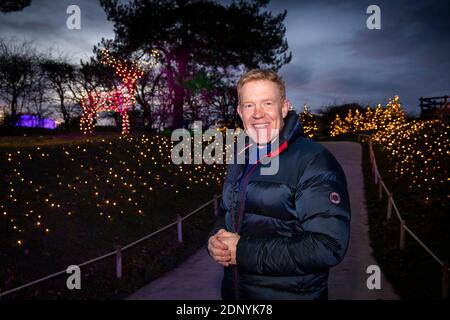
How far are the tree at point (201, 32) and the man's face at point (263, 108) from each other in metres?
17.9

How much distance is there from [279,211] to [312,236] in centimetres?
29

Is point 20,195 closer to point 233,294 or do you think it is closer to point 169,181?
point 169,181

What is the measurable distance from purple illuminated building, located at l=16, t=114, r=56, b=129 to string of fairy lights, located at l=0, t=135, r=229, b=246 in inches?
764

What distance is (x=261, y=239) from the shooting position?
2.08 m

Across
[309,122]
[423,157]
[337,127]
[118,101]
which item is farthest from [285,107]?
[337,127]

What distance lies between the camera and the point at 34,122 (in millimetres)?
31828

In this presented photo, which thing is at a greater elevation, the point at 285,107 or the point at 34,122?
the point at 34,122

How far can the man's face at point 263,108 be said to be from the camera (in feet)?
7.77

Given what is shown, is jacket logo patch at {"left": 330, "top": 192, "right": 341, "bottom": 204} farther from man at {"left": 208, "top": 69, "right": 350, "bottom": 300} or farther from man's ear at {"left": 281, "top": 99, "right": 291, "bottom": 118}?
man's ear at {"left": 281, "top": 99, "right": 291, "bottom": 118}

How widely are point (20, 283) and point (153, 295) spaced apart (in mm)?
2501

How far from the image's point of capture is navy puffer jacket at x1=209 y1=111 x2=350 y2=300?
6.38 feet

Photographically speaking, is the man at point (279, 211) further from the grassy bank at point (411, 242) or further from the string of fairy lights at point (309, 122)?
the string of fairy lights at point (309, 122)

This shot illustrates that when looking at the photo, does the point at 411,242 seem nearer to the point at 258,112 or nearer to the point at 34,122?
the point at 258,112

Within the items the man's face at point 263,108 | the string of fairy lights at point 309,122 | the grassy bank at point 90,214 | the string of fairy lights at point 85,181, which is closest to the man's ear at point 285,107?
the man's face at point 263,108
